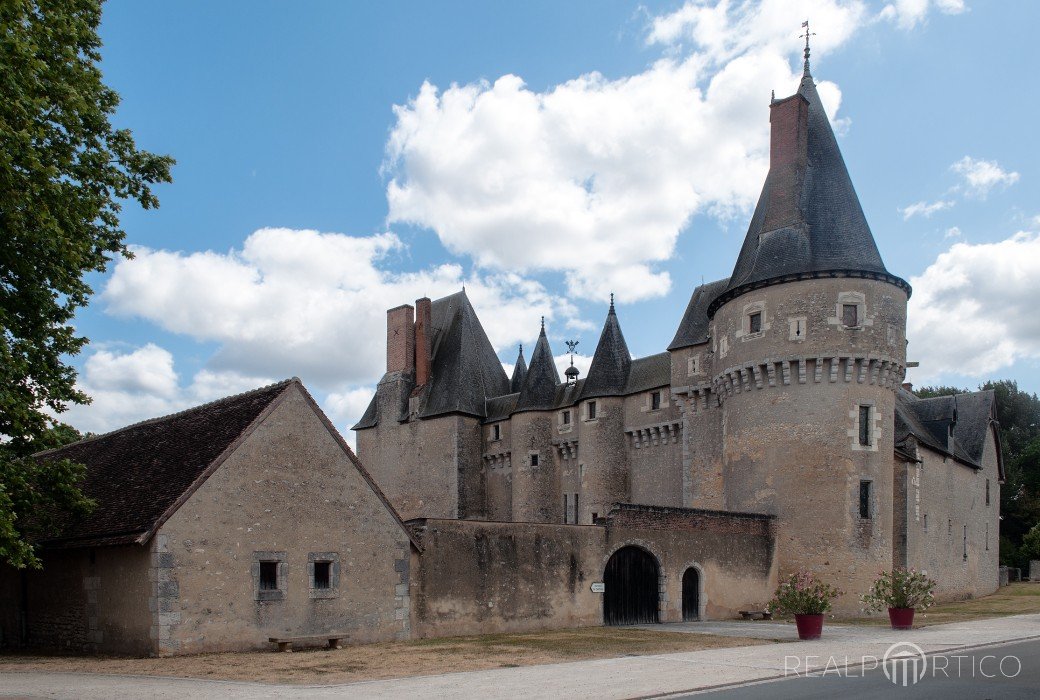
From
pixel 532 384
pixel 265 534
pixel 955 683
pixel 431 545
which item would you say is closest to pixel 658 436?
pixel 532 384

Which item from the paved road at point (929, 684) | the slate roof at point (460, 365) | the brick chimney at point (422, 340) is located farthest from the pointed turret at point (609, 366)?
the paved road at point (929, 684)

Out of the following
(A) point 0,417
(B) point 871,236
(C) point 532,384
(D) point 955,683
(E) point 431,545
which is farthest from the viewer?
(C) point 532,384

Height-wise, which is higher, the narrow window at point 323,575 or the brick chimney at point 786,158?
the brick chimney at point 786,158

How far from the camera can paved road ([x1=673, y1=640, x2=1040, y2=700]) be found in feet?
39.0

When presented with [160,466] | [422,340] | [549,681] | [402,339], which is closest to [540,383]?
[422,340]

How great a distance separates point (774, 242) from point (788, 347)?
13.5 feet

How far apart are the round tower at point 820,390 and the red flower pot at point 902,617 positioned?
5.80m

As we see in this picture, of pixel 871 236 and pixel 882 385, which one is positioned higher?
pixel 871 236

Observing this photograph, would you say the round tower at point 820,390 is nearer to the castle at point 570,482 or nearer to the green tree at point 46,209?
the castle at point 570,482

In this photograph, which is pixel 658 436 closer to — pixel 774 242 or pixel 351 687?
pixel 774 242

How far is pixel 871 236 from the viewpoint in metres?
31.9

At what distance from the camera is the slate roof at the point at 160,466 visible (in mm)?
18188

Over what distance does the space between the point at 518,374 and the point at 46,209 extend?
3613 cm

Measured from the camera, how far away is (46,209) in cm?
1511
